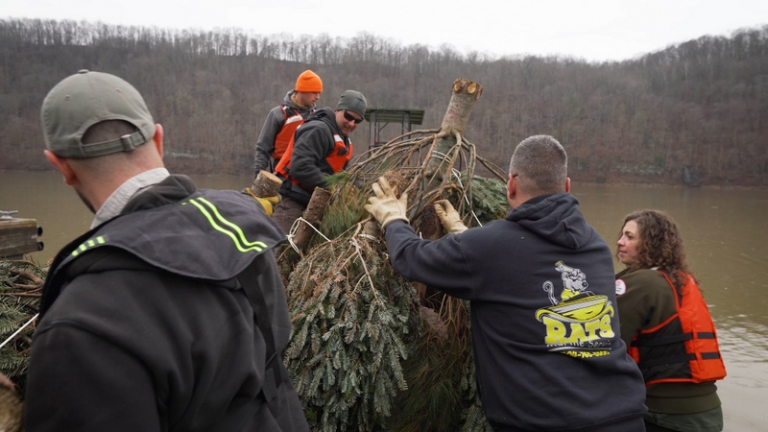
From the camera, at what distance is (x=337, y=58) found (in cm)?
8969

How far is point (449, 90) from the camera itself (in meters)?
78.8

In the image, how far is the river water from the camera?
7250 mm

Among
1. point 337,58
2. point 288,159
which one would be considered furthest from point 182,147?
point 288,159

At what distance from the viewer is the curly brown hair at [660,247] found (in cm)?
276

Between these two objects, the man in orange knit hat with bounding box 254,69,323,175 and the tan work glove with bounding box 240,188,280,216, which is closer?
the tan work glove with bounding box 240,188,280,216

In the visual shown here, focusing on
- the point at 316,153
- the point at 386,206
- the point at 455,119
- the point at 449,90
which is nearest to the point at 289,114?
the point at 316,153

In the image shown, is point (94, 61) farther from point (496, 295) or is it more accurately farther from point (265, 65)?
point (496, 295)

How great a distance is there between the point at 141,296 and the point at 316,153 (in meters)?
3.18

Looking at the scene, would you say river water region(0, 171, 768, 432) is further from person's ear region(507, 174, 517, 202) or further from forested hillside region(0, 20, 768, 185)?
forested hillside region(0, 20, 768, 185)

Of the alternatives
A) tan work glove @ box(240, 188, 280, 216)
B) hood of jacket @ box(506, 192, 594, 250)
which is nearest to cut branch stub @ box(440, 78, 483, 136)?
tan work glove @ box(240, 188, 280, 216)

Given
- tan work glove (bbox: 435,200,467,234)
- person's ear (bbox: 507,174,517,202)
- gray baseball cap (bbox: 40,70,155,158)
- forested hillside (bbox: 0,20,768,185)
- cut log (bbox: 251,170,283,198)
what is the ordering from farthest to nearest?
forested hillside (bbox: 0,20,768,185), cut log (bbox: 251,170,283,198), tan work glove (bbox: 435,200,467,234), person's ear (bbox: 507,174,517,202), gray baseball cap (bbox: 40,70,155,158)

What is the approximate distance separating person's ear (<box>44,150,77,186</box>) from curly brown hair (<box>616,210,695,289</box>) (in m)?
2.68

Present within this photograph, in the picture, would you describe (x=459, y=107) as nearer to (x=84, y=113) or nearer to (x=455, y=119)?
(x=455, y=119)

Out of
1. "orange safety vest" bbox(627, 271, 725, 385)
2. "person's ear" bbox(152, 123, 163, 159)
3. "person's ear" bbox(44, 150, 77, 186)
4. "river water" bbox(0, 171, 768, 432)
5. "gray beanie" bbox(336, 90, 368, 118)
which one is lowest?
"river water" bbox(0, 171, 768, 432)
